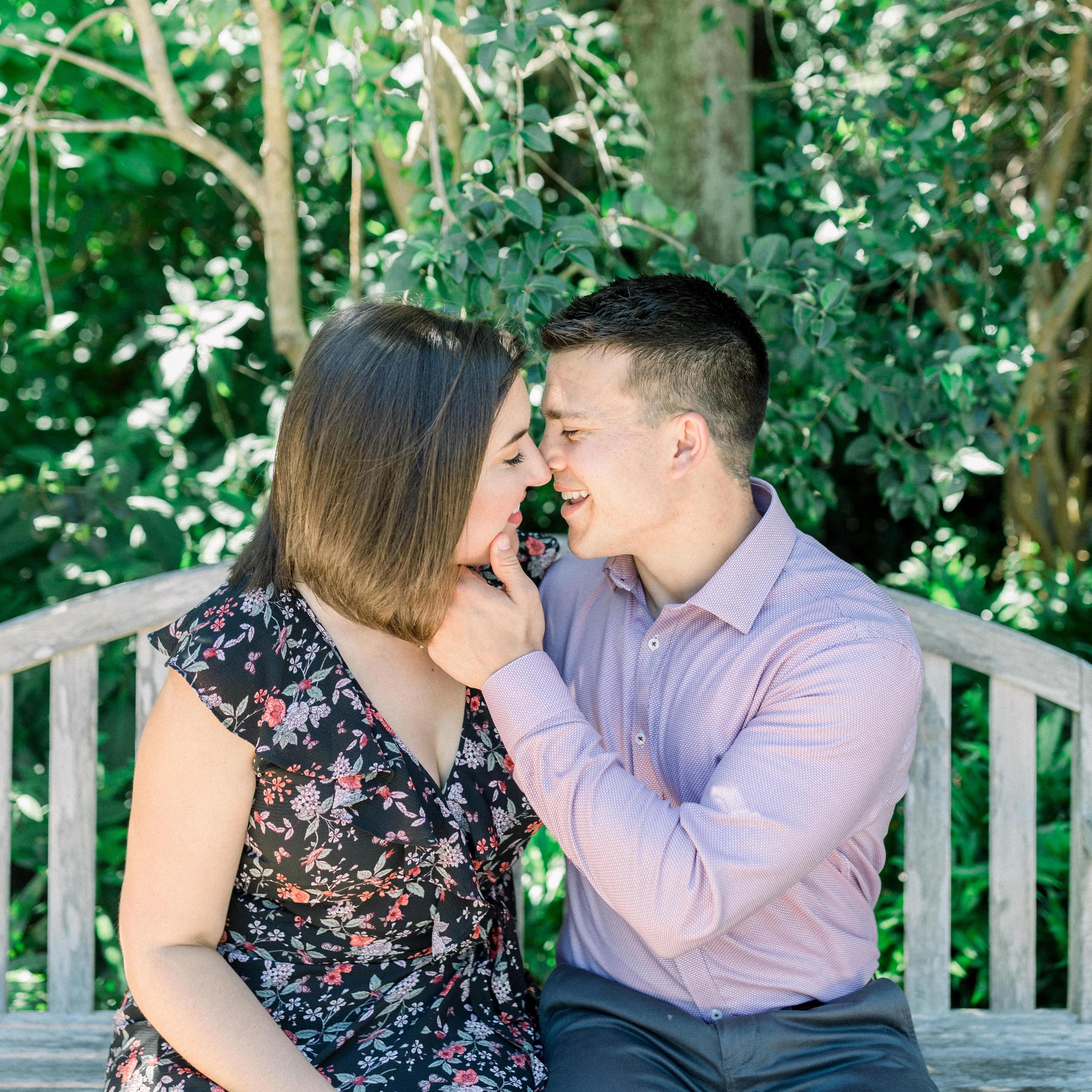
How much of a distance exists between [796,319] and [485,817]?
1.21m

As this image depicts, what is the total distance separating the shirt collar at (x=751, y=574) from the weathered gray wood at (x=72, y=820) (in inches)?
52.0

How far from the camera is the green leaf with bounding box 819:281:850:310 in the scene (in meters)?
2.41

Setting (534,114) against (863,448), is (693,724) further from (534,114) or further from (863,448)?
(534,114)

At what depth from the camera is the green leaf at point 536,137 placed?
2457mm

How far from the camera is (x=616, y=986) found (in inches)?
85.0

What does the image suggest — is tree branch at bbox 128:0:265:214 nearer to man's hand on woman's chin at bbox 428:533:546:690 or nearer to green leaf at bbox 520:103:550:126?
green leaf at bbox 520:103:550:126

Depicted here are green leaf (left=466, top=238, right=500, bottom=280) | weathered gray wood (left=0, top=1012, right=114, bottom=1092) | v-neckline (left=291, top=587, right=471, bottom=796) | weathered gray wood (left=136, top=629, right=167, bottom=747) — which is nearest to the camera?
v-neckline (left=291, top=587, right=471, bottom=796)

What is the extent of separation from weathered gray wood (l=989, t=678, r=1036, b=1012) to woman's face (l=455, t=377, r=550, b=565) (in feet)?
3.83

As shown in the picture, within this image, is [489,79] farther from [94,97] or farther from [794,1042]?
[794,1042]

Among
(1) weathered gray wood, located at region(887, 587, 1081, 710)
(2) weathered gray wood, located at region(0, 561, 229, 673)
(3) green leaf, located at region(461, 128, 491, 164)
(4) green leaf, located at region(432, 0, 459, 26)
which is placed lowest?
(1) weathered gray wood, located at region(887, 587, 1081, 710)

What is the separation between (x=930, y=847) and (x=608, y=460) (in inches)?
45.2

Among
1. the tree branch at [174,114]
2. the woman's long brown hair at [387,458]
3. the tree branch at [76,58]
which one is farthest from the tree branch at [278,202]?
the woman's long brown hair at [387,458]

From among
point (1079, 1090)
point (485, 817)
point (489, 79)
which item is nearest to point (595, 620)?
point (485, 817)

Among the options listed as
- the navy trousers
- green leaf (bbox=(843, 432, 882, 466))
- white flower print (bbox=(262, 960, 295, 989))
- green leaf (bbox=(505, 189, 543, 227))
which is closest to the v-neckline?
white flower print (bbox=(262, 960, 295, 989))
